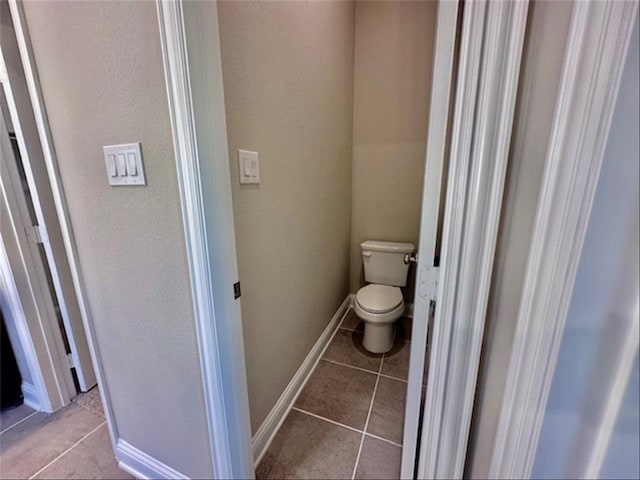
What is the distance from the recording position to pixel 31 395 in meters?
1.60

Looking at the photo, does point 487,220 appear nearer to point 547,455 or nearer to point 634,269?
point 634,269

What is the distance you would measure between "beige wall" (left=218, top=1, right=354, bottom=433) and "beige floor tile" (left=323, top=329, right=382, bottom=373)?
180 mm

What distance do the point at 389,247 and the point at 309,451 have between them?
141 centimetres

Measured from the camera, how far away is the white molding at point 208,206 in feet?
2.11

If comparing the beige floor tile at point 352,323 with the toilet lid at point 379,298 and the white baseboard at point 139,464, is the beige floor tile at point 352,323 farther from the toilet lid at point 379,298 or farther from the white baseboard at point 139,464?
the white baseboard at point 139,464

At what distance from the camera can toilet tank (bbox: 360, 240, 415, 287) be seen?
215 centimetres

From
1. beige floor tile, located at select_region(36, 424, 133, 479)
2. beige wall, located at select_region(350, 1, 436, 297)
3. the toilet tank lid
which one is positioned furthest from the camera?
the toilet tank lid

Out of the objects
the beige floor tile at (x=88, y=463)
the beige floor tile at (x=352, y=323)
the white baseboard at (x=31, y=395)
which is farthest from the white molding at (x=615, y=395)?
the white baseboard at (x=31, y=395)

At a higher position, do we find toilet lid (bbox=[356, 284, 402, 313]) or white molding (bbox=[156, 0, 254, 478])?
white molding (bbox=[156, 0, 254, 478])

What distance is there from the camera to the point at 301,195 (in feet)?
4.77

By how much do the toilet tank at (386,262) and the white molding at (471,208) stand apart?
1.48 metres

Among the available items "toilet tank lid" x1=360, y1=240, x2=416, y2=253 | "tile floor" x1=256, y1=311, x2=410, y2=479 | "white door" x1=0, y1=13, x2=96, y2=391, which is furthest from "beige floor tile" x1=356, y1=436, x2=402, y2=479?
"white door" x1=0, y1=13, x2=96, y2=391

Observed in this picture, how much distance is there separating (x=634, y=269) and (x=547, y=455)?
1.06ft

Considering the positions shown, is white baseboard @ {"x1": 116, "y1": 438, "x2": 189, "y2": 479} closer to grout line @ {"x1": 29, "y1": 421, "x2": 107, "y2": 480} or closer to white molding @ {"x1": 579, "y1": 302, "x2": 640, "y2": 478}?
grout line @ {"x1": 29, "y1": 421, "x2": 107, "y2": 480}
